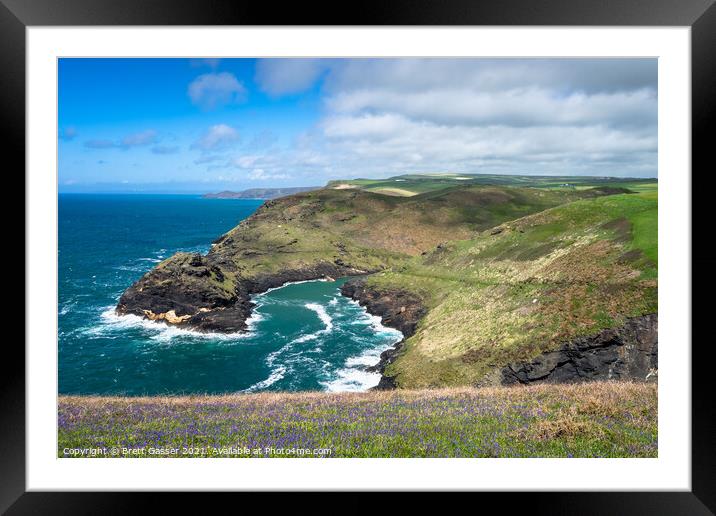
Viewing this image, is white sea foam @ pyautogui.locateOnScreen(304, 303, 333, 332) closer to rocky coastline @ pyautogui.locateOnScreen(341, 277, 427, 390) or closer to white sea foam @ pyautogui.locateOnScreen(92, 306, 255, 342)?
rocky coastline @ pyautogui.locateOnScreen(341, 277, 427, 390)

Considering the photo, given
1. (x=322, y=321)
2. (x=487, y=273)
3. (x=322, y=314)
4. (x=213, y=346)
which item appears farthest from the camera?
(x=322, y=314)

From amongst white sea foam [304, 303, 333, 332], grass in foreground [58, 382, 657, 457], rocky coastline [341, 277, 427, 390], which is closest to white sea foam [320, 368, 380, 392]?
rocky coastline [341, 277, 427, 390]

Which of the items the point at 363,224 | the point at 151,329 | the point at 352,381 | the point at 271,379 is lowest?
the point at 271,379

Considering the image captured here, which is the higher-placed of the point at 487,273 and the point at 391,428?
the point at 487,273

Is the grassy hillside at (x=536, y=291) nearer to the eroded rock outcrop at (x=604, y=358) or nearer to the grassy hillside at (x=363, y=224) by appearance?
the eroded rock outcrop at (x=604, y=358)

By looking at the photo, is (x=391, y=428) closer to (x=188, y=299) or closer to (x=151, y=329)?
(x=151, y=329)

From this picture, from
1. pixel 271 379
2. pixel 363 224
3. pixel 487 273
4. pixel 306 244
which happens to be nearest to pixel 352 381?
pixel 271 379
